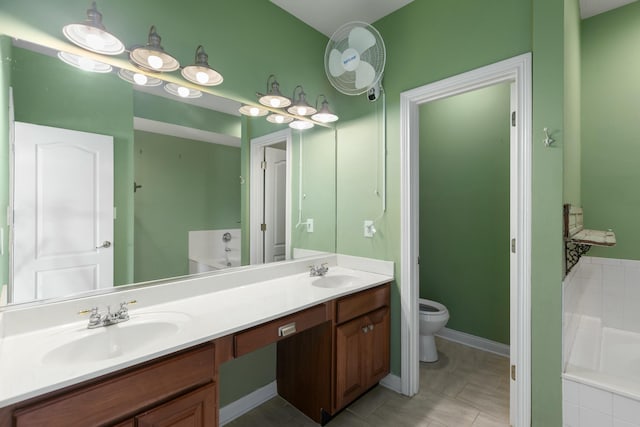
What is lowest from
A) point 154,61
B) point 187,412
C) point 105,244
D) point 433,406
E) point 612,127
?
point 433,406

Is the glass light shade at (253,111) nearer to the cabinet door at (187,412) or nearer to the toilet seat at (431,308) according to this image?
the cabinet door at (187,412)

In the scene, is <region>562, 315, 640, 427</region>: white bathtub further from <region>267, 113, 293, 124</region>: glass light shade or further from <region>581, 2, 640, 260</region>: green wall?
<region>267, 113, 293, 124</region>: glass light shade

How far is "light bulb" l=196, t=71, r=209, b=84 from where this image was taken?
1.52 metres

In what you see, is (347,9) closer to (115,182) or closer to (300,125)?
(300,125)

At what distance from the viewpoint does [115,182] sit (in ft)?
4.33

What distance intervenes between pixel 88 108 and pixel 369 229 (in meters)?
1.76

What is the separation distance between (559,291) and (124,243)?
209 centimetres

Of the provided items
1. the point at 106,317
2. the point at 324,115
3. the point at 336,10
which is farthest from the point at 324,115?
the point at 106,317

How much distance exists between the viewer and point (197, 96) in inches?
62.7

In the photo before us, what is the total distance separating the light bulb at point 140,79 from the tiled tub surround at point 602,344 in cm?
236

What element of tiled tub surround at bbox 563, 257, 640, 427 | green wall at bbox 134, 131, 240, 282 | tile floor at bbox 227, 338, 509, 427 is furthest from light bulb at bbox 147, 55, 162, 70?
tiled tub surround at bbox 563, 257, 640, 427

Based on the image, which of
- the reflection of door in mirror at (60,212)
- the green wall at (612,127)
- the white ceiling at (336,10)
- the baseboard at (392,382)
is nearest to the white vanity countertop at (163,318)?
the reflection of door in mirror at (60,212)

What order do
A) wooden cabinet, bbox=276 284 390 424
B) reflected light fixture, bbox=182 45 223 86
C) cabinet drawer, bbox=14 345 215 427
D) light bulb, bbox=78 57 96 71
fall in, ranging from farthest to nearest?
wooden cabinet, bbox=276 284 390 424 < reflected light fixture, bbox=182 45 223 86 < light bulb, bbox=78 57 96 71 < cabinet drawer, bbox=14 345 215 427

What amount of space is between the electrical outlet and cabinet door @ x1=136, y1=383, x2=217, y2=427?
1.43m
